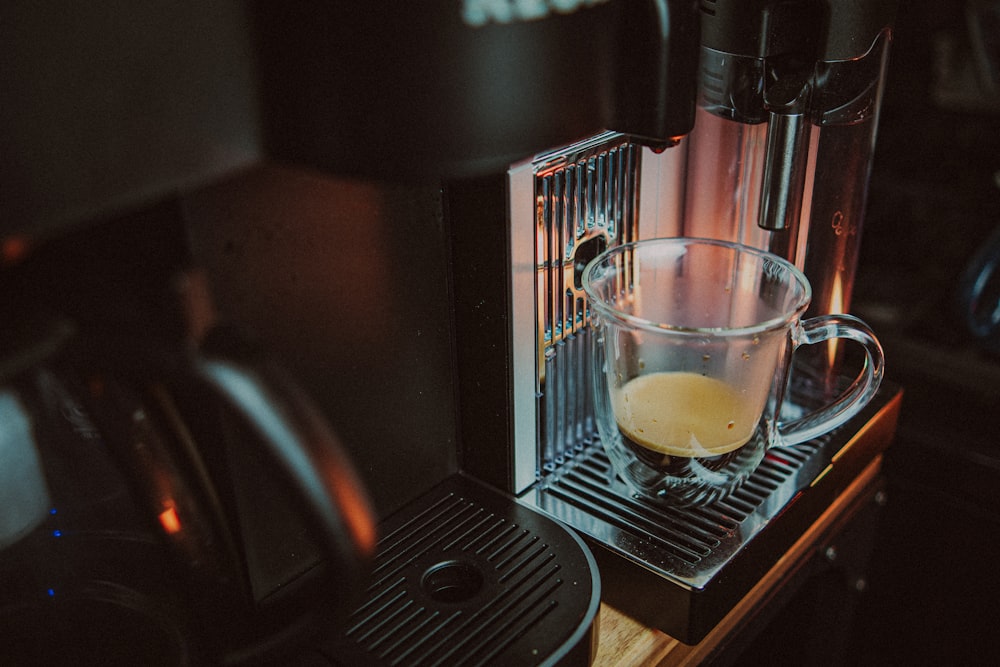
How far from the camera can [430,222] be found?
0.65 meters

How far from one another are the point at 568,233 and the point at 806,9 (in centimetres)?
22

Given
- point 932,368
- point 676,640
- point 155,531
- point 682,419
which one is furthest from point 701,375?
point 932,368

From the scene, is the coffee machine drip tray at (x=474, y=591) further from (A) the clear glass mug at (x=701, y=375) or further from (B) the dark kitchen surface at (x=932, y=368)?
(B) the dark kitchen surface at (x=932, y=368)

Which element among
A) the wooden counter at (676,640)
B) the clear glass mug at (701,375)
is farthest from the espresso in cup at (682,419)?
the wooden counter at (676,640)

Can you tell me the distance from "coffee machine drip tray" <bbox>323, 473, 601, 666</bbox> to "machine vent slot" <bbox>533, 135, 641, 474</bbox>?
87mm

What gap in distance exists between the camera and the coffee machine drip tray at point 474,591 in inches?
22.4

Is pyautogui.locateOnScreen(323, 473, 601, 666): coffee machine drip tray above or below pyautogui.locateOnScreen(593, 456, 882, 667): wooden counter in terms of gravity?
above

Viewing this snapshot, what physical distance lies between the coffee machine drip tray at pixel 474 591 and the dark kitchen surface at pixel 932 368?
303 mm

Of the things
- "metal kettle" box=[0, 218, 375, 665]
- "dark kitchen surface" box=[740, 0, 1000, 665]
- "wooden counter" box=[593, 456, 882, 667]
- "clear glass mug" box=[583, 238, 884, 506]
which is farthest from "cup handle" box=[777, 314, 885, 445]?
"metal kettle" box=[0, 218, 375, 665]

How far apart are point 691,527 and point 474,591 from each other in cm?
17

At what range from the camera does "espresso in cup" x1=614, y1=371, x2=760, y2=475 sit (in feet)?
2.17

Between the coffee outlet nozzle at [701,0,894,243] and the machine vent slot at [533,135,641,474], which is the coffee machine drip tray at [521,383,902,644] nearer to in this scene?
the machine vent slot at [533,135,641,474]

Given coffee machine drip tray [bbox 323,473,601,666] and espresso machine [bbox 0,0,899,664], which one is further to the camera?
coffee machine drip tray [bbox 323,473,601,666]

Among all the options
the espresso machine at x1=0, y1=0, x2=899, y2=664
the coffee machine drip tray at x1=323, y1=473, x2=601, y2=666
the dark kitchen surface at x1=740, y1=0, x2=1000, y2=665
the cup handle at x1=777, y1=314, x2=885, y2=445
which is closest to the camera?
the espresso machine at x1=0, y1=0, x2=899, y2=664
